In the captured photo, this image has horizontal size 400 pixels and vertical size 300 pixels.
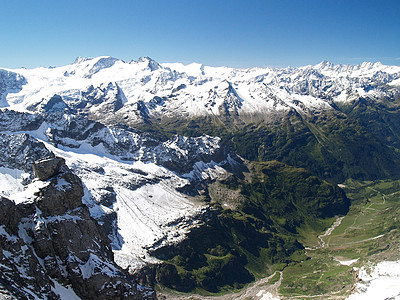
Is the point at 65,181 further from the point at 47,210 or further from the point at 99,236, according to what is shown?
the point at 99,236

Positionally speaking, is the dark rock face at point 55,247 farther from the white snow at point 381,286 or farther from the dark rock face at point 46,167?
the white snow at point 381,286

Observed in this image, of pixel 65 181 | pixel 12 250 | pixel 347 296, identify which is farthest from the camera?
pixel 347 296

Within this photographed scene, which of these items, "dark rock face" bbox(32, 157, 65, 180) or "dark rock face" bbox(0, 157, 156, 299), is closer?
"dark rock face" bbox(0, 157, 156, 299)

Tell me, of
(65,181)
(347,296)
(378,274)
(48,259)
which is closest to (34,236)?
(48,259)

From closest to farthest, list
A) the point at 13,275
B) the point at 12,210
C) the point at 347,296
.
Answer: the point at 13,275, the point at 12,210, the point at 347,296

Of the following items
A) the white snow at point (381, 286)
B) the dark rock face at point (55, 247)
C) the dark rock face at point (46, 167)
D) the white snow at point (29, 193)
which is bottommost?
the white snow at point (381, 286)

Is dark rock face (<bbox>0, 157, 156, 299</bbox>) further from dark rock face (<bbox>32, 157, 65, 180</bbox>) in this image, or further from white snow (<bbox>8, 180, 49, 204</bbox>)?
white snow (<bbox>8, 180, 49, 204</bbox>)

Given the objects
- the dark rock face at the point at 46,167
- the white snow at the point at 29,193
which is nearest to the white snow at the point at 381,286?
the dark rock face at the point at 46,167

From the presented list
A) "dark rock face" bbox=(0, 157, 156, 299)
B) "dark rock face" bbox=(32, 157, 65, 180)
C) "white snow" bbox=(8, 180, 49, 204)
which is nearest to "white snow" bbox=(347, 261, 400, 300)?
"dark rock face" bbox=(0, 157, 156, 299)

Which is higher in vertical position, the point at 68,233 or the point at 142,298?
the point at 68,233
